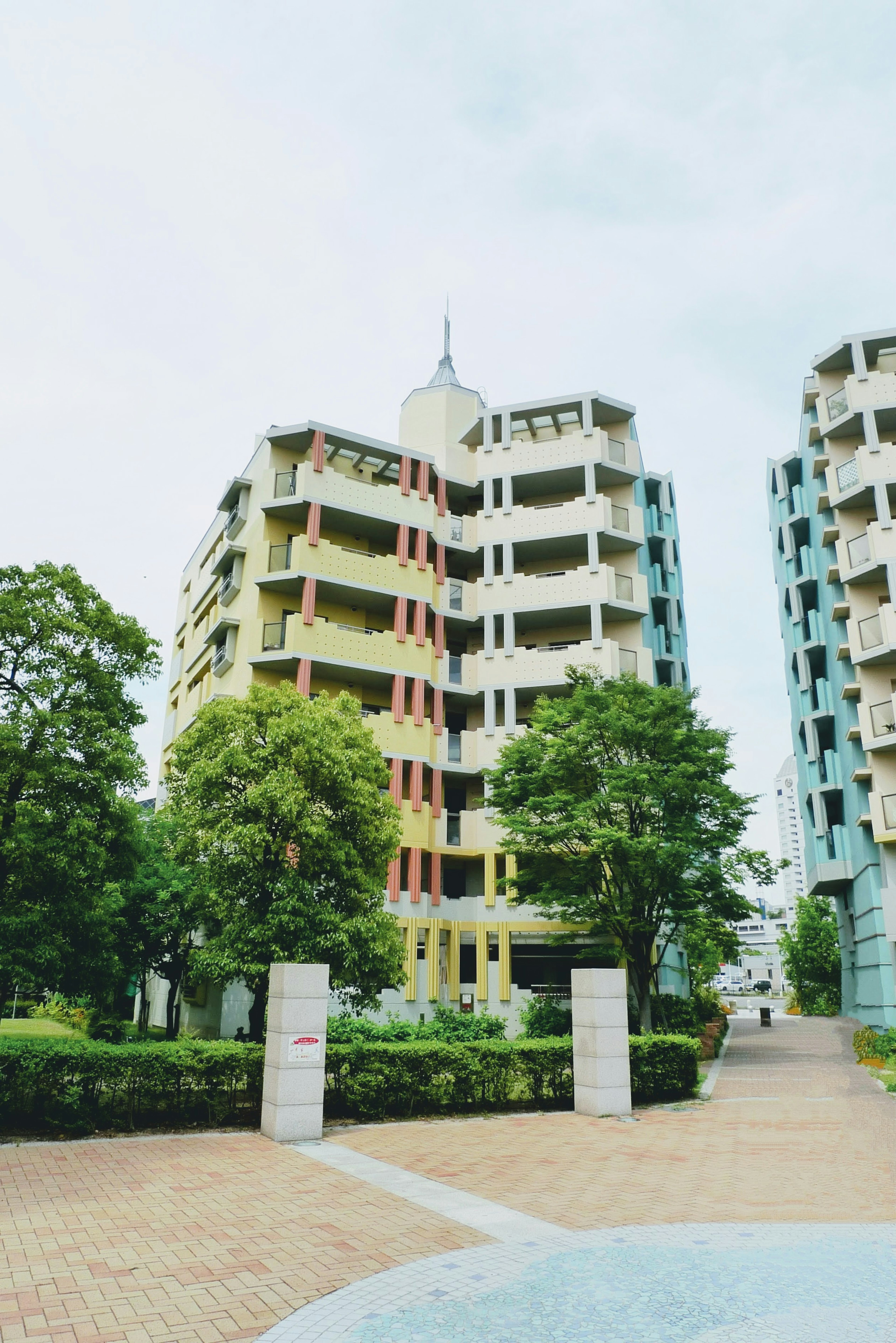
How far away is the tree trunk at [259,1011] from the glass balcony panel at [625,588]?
68.5 ft

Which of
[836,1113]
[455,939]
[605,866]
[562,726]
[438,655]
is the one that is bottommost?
[836,1113]

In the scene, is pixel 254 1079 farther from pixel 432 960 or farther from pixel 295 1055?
pixel 432 960

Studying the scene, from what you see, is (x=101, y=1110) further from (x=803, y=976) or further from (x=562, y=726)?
(x=803, y=976)

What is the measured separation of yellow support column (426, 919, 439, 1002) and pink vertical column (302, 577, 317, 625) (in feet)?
35.8

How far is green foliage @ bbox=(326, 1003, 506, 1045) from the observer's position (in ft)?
75.0

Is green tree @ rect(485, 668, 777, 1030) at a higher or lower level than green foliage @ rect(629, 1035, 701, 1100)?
higher

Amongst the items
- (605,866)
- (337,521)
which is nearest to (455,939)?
(605,866)

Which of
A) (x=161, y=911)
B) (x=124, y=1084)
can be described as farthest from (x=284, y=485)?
(x=124, y=1084)

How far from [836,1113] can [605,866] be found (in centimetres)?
1031

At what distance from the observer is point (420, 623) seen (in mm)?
34188

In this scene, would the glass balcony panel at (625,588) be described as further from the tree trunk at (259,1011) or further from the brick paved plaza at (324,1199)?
the brick paved plaza at (324,1199)

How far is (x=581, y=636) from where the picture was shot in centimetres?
3734

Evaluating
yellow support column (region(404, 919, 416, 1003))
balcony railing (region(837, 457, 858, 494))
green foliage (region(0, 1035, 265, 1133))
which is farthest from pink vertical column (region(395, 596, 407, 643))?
green foliage (region(0, 1035, 265, 1133))

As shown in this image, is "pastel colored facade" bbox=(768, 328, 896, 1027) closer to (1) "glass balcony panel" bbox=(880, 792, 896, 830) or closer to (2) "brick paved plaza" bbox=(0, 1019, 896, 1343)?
(1) "glass balcony panel" bbox=(880, 792, 896, 830)
